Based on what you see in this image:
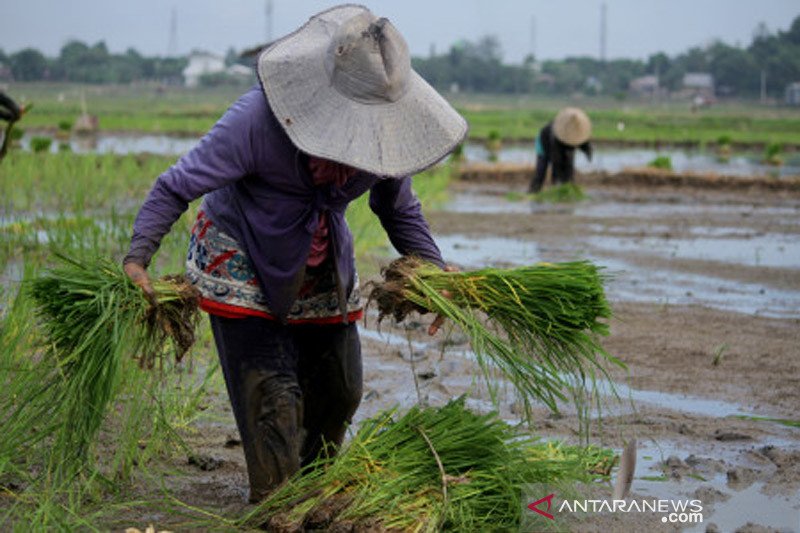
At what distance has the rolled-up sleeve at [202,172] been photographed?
3.32 m

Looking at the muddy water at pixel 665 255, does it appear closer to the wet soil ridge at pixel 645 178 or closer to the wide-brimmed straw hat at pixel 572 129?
the wide-brimmed straw hat at pixel 572 129

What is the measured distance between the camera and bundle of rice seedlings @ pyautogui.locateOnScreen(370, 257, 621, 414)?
343cm

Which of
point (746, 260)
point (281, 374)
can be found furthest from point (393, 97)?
point (746, 260)

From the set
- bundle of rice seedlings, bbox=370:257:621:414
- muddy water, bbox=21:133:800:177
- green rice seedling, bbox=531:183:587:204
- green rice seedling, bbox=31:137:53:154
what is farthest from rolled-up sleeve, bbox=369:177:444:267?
muddy water, bbox=21:133:800:177

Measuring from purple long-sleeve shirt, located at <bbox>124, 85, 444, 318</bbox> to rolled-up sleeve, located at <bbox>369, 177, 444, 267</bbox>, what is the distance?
0.07 m

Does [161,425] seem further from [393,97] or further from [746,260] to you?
[746,260]

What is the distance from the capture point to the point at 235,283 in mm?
3498

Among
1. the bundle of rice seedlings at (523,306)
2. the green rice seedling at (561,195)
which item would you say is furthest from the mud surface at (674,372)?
the green rice seedling at (561,195)

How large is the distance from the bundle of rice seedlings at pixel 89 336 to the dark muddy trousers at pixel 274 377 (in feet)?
0.51

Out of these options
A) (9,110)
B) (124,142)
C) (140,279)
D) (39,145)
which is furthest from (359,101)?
(124,142)

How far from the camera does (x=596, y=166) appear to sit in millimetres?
22891

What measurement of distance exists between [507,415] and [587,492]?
109cm

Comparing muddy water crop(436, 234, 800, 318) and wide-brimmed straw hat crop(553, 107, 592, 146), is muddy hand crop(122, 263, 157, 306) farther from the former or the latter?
wide-brimmed straw hat crop(553, 107, 592, 146)

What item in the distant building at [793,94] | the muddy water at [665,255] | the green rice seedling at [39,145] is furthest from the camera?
the distant building at [793,94]
